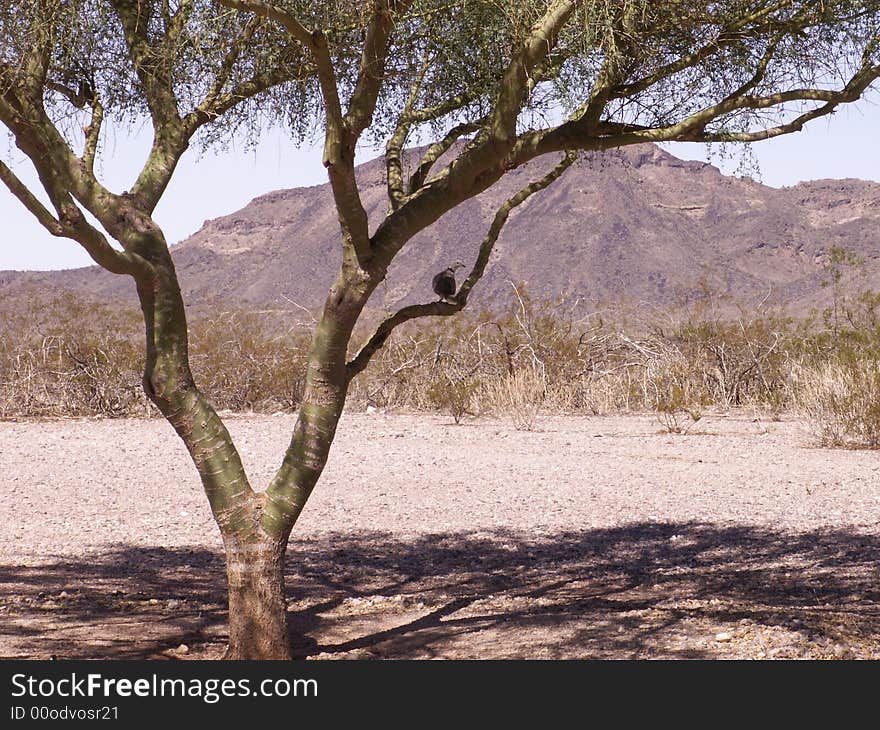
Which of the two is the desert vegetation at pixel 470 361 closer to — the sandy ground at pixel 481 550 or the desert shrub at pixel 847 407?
the desert shrub at pixel 847 407

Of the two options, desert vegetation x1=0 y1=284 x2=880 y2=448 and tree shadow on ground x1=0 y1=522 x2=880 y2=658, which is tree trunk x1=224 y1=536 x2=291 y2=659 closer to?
tree shadow on ground x1=0 y1=522 x2=880 y2=658

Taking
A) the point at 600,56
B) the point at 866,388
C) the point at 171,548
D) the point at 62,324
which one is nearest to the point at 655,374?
the point at 866,388

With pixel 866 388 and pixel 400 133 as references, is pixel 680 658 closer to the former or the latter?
pixel 400 133

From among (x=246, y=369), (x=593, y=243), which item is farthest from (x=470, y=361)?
(x=593, y=243)

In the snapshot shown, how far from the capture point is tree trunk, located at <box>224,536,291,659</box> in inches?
206

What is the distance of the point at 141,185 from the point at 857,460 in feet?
31.7

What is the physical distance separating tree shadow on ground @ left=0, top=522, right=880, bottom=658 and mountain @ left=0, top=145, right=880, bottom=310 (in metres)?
61.4

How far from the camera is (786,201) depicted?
89.6 meters

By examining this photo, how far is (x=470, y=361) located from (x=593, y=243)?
64280 mm

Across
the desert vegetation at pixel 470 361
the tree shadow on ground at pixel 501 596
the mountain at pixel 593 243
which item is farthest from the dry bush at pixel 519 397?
the mountain at pixel 593 243

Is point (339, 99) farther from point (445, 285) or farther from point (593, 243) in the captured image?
point (593, 243)

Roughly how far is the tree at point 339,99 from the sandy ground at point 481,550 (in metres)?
1.21

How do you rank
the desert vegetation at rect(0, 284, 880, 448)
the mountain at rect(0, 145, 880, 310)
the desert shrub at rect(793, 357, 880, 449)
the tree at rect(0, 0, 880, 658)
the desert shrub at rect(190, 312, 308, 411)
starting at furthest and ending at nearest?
the mountain at rect(0, 145, 880, 310)
the desert shrub at rect(190, 312, 308, 411)
the desert vegetation at rect(0, 284, 880, 448)
the desert shrub at rect(793, 357, 880, 449)
the tree at rect(0, 0, 880, 658)

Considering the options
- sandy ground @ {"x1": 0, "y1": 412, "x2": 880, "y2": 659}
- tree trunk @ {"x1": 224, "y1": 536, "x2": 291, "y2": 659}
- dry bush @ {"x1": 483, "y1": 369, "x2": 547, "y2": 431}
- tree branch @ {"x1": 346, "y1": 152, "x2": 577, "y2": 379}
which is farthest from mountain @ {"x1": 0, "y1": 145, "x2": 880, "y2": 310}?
tree trunk @ {"x1": 224, "y1": 536, "x2": 291, "y2": 659}
